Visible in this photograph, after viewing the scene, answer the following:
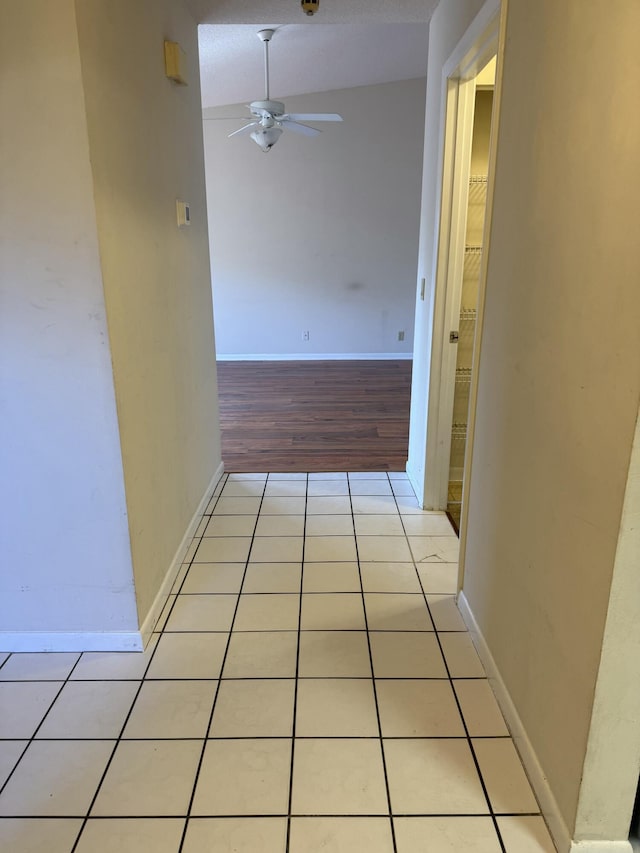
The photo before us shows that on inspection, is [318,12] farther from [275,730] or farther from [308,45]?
[275,730]

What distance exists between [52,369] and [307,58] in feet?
14.8

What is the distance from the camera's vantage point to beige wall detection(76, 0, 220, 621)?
5.66 feet

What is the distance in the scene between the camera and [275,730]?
1.66 meters

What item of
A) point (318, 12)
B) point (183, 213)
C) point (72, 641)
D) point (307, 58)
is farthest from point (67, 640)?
point (307, 58)

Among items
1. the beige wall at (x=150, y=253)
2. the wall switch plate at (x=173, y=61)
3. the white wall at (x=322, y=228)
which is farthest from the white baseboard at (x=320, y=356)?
the wall switch plate at (x=173, y=61)

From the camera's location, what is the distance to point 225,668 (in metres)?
1.91

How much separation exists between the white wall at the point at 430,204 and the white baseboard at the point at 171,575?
3.75 feet

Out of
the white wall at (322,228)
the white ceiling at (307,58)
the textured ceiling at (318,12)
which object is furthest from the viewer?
the white wall at (322,228)

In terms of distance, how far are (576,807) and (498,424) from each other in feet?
3.23

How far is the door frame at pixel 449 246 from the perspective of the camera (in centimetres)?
236

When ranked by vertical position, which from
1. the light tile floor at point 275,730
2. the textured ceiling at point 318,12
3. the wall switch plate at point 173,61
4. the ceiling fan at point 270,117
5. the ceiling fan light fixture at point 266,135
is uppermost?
the textured ceiling at point 318,12

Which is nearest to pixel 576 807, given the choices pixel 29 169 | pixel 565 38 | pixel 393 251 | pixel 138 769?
pixel 138 769

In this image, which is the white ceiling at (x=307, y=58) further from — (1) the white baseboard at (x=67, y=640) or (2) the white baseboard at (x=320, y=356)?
(1) the white baseboard at (x=67, y=640)

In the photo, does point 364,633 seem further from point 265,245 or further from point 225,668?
point 265,245
